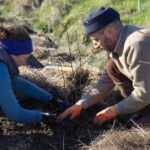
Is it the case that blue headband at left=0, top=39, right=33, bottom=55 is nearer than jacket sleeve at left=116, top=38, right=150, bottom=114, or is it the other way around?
jacket sleeve at left=116, top=38, right=150, bottom=114

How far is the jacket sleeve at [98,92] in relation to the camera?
4840mm

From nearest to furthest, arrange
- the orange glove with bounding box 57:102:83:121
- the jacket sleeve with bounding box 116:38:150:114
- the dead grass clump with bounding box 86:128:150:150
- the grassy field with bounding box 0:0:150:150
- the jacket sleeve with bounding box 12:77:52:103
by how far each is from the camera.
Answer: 1. the dead grass clump with bounding box 86:128:150:150
2. the grassy field with bounding box 0:0:150:150
3. the jacket sleeve with bounding box 116:38:150:114
4. the orange glove with bounding box 57:102:83:121
5. the jacket sleeve with bounding box 12:77:52:103

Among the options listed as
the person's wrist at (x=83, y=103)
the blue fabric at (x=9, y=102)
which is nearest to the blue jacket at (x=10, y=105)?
the blue fabric at (x=9, y=102)

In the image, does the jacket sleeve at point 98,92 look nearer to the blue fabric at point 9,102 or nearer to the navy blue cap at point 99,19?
the blue fabric at point 9,102

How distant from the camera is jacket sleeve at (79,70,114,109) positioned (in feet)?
15.9

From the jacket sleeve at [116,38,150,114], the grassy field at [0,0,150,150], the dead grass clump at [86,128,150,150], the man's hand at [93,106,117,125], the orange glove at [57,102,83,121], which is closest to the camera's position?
the dead grass clump at [86,128,150,150]

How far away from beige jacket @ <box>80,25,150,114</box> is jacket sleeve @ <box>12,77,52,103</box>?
3.21 feet

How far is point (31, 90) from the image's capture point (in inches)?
205

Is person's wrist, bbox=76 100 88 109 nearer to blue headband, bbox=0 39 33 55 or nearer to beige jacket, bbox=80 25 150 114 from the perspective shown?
beige jacket, bbox=80 25 150 114

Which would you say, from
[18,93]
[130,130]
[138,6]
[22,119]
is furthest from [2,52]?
[138,6]

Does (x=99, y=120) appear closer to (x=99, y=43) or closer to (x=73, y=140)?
(x=73, y=140)

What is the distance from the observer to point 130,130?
A: 14.1ft

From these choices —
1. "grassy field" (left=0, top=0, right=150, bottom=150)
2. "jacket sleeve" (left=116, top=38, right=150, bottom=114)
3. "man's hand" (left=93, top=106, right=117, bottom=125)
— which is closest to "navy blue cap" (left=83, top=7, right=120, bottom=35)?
"jacket sleeve" (left=116, top=38, right=150, bottom=114)

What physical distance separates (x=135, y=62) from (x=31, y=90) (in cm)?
135
